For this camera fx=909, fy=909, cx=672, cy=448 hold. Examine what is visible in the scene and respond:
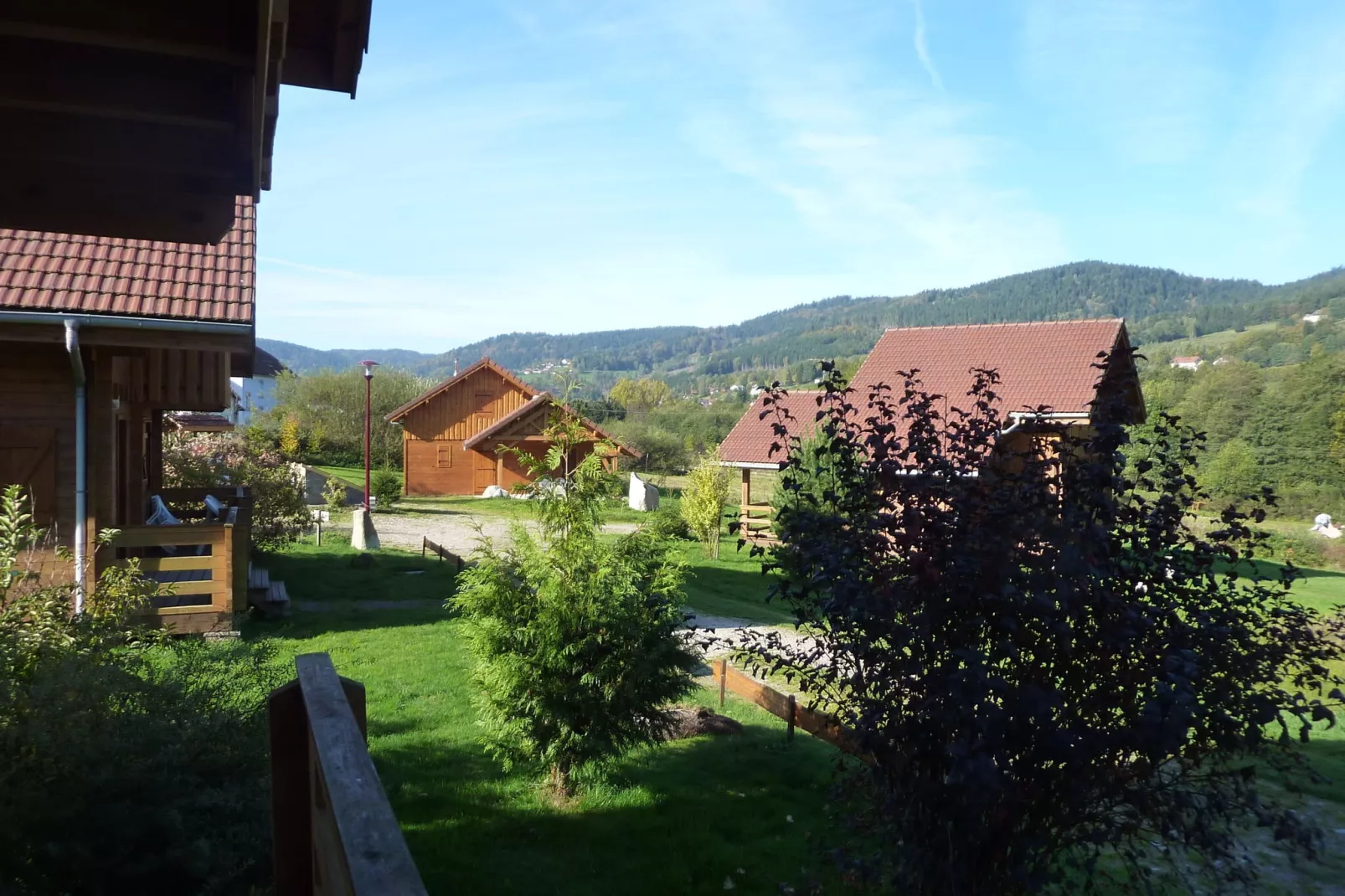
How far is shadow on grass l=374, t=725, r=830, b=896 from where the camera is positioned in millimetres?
5461

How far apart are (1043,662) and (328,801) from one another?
313 cm

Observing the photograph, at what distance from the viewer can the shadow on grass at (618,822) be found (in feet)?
17.9

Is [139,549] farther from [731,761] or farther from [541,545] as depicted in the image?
[731,761]

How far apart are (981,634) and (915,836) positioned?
0.88 m

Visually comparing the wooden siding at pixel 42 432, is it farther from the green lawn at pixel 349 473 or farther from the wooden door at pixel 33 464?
the green lawn at pixel 349 473

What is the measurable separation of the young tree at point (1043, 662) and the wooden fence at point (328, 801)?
2.08 meters

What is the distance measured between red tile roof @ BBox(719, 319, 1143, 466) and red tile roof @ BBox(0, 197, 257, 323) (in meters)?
13.7

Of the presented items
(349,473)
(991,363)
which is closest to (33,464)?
(991,363)

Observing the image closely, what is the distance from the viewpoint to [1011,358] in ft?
79.0

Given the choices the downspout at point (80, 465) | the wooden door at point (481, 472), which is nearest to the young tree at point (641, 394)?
the wooden door at point (481, 472)

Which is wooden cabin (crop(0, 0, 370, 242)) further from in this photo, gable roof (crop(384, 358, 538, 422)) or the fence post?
gable roof (crop(384, 358, 538, 422))

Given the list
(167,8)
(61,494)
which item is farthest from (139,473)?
(167,8)

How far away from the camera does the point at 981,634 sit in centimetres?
390

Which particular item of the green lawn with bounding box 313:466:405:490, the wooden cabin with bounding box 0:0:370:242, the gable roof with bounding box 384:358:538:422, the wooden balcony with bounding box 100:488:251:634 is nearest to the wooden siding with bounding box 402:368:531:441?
the gable roof with bounding box 384:358:538:422
